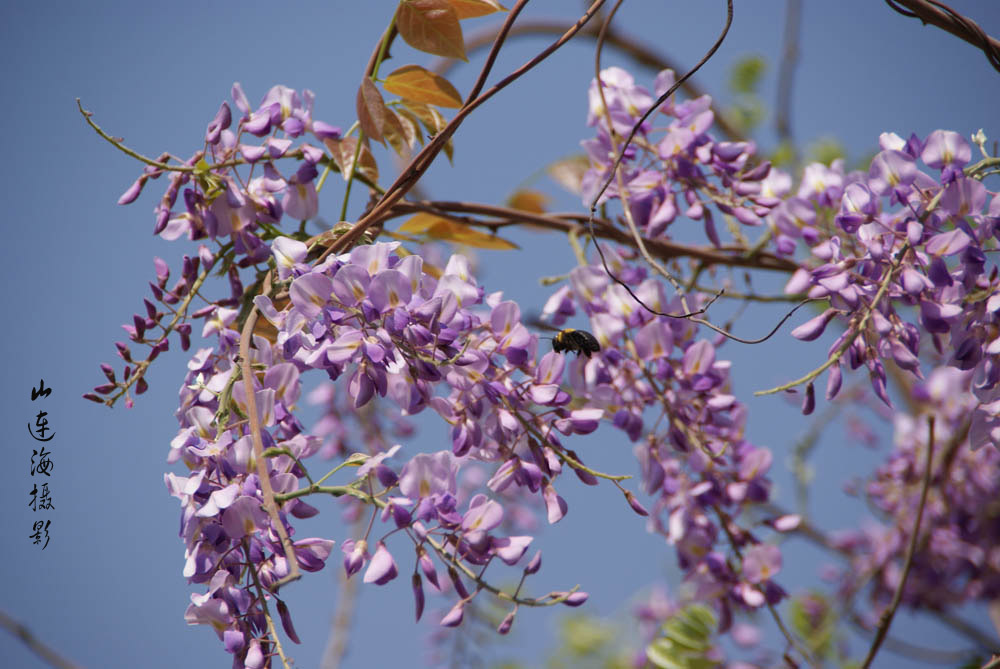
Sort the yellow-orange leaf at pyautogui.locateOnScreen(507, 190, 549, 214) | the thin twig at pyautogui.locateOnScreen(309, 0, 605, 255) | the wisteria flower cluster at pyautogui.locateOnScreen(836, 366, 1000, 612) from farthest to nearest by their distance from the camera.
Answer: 1. the wisteria flower cluster at pyautogui.locateOnScreen(836, 366, 1000, 612)
2. the yellow-orange leaf at pyautogui.locateOnScreen(507, 190, 549, 214)
3. the thin twig at pyautogui.locateOnScreen(309, 0, 605, 255)

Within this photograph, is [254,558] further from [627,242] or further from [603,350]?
[627,242]

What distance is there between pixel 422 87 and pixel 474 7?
3.6 inches

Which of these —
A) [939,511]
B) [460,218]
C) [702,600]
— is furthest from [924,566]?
[460,218]

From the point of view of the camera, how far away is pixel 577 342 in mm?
761

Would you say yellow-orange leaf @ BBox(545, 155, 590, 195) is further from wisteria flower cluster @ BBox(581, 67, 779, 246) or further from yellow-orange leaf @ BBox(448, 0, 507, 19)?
yellow-orange leaf @ BBox(448, 0, 507, 19)

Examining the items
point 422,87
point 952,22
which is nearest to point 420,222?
point 422,87

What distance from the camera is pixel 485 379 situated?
60 cm

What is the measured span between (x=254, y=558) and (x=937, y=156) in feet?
2.14

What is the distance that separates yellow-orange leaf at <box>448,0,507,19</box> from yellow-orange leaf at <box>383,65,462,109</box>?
0.06 meters

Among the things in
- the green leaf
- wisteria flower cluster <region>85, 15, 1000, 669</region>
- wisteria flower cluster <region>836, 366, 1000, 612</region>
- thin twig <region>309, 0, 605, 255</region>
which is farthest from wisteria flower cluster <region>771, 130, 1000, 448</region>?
the green leaf

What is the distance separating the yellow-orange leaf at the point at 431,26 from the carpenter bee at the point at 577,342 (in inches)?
11.2

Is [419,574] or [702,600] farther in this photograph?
[702,600]

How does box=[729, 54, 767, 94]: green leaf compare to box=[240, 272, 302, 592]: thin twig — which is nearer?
box=[240, 272, 302, 592]: thin twig

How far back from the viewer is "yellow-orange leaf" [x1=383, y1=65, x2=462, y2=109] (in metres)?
0.75
